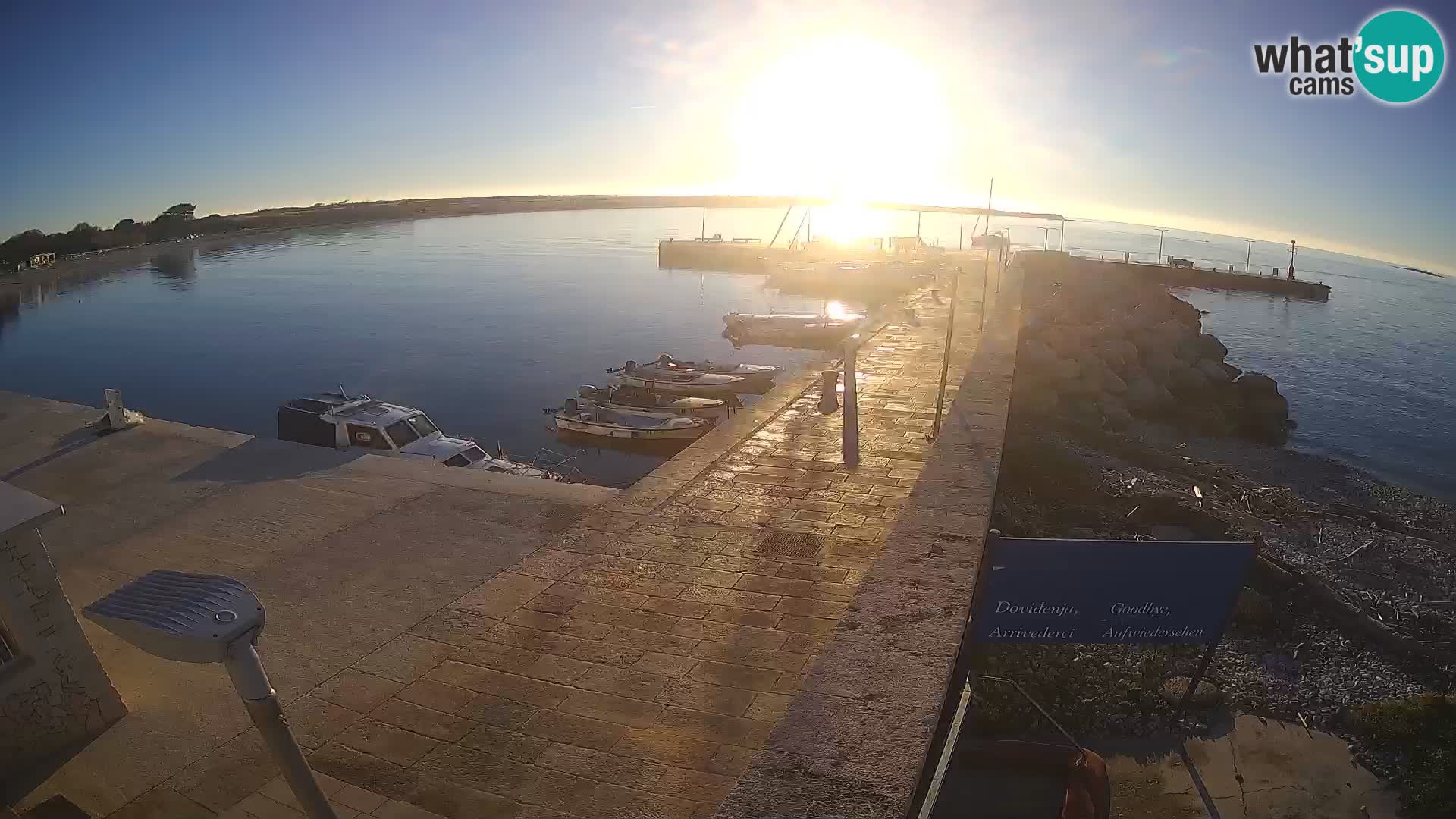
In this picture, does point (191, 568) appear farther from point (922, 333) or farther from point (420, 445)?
point (922, 333)

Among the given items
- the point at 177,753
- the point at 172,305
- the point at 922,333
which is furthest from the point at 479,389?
the point at 172,305

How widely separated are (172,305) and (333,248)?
161 ft

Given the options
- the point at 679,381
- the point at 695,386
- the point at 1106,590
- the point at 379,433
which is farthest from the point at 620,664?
the point at 679,381

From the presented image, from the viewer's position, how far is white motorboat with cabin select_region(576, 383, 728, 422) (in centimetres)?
2398

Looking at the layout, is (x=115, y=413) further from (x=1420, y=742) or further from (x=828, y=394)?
(x=1420, y=742)

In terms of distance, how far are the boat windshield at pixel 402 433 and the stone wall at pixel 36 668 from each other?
11871mm

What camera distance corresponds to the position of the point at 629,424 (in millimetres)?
23609

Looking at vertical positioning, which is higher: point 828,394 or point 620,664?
point 828,394

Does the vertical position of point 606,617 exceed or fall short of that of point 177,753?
it exceeds it

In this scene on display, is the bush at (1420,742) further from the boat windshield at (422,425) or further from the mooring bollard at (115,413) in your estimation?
the mooring bollard at (115,413)

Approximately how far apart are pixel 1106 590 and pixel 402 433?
15907 mm

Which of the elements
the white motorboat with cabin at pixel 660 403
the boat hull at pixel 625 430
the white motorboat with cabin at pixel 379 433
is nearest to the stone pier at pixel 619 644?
the white motorboat with cabin at pixel 379 433

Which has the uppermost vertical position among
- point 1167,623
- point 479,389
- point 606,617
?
point 1167,623

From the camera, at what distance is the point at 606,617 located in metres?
4.64
